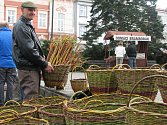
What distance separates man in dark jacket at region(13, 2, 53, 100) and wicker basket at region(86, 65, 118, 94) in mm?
667

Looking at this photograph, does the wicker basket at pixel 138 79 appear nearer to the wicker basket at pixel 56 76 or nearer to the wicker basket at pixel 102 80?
the wicker basket at pixel 102 80

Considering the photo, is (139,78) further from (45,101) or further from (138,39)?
(138,39)

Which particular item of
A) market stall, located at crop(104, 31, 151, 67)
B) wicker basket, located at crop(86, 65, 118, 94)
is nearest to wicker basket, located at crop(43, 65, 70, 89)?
wicker basket, located at crop(86, 65, 118, 94)

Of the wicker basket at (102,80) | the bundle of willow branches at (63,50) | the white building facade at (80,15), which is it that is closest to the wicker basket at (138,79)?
the wicker basket at (102,80)

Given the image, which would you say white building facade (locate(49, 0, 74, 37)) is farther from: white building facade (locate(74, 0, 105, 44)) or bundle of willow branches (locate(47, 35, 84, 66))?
bundle of willow branches (locate(47, 35, 84, 66))

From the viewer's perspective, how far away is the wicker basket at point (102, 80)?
3790mm

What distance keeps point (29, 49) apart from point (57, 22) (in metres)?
35.6

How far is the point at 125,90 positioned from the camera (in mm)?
3404

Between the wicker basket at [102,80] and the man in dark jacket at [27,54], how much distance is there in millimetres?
667

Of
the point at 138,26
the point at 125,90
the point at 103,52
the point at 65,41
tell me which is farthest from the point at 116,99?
the point at 138,26

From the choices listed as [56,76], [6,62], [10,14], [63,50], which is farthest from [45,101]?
[10,14]

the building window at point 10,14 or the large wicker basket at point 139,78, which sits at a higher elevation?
the building window at point 10,14

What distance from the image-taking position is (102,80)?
150 inches

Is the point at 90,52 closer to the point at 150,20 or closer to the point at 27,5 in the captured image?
the point at 150,20
